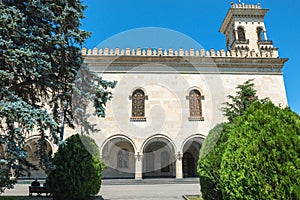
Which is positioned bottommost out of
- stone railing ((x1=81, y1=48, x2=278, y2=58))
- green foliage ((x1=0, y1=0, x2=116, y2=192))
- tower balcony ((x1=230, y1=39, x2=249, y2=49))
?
green foliage ((x1=0, y1=0, x2=116, y2=192))

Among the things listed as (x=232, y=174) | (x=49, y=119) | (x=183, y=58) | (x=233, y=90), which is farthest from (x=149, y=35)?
(x=233, y=90)

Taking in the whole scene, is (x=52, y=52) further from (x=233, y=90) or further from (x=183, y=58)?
(x=233, y=90)

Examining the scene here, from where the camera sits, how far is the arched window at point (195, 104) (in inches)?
662

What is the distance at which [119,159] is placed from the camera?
17.8 m

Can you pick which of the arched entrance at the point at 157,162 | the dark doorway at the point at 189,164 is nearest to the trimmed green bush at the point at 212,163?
the arched entrance at the point at 157,162

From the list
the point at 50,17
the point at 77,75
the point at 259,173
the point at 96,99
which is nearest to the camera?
the point at 259,173

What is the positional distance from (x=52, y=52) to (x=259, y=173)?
638cm

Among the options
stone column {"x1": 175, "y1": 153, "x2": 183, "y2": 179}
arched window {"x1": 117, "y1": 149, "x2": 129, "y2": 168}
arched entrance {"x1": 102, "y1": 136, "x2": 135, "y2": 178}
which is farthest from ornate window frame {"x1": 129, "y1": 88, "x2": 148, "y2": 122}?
stone column {"x1": 175, "y1": 153, "x2": 183, "y2": 179}

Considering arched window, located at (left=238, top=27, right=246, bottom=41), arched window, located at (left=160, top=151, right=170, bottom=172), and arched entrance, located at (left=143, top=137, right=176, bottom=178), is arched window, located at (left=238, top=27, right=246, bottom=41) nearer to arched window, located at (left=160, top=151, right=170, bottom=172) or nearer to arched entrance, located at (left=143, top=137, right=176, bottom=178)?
arched entrance, located at (left=143, top=137, right=176, bottom=178)

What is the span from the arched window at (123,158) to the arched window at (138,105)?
10.7ft

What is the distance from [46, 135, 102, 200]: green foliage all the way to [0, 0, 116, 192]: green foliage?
3.06 feet

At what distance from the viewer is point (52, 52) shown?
7.16m

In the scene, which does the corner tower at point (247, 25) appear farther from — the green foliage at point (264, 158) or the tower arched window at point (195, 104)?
the green foliage at point (264, 158)

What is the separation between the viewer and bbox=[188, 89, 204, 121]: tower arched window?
16812 mm
